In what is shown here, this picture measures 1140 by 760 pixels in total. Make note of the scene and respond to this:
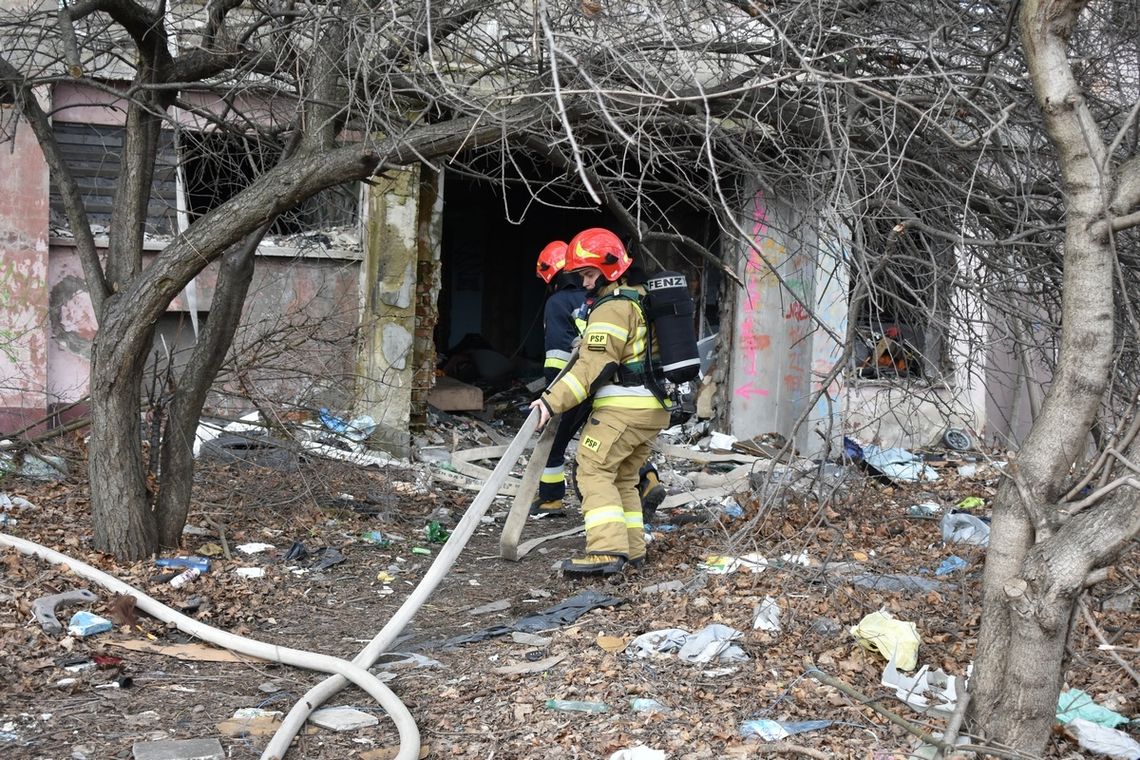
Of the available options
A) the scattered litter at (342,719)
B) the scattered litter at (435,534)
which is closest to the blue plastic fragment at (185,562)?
the scattered litter at (435,534)

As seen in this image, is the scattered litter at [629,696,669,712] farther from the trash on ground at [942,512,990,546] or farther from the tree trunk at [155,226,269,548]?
the trash on ground at [942,512,990,546]

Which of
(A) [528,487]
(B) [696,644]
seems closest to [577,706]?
(B) [696,644]

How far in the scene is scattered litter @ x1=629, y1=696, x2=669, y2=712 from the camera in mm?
4028

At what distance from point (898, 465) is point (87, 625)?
22.1 ft

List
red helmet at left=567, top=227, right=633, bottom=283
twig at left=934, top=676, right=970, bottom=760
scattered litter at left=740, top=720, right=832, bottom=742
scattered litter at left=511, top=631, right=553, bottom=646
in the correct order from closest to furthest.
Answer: twig at left=934, top=676, right=970, bottom=760, scattered litter at left=740, top=720, right=832, bottom=742, scattered litter at left=511, top=631, right=553, bottom=646, red helmet at left=567, top=227, right=633, bottom=283

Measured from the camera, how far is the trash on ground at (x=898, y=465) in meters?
9.12

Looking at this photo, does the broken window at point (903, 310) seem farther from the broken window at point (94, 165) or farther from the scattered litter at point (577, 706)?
the broken window at point (94, 165)

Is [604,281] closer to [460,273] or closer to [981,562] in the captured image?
[981,562]

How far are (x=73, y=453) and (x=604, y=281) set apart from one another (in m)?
3.72

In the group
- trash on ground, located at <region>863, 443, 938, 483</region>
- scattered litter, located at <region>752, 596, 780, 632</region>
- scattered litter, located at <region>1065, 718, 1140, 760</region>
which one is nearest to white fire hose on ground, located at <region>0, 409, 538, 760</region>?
scattered litter, located at <region>752, 596, 780, 632</region>

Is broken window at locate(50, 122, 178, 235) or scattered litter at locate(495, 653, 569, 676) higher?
broken window at locate(50, 122, 178, 235)

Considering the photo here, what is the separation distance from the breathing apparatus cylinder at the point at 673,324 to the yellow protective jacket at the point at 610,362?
3.2 inches

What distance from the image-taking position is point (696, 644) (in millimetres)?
4605

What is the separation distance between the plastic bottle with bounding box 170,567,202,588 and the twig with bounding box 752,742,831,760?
124 inches
